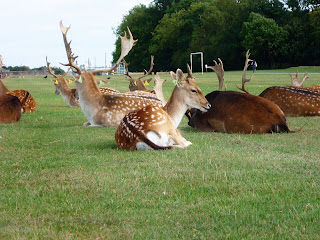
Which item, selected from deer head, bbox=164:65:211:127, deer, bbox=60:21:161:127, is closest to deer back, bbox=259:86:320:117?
deer, bbox=60:21:161:127

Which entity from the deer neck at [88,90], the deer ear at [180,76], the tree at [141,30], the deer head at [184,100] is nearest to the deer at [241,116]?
the deer head at [184,100]

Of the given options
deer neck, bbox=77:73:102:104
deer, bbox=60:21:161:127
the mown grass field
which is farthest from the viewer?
deer neck, bbox=77:73:102:104

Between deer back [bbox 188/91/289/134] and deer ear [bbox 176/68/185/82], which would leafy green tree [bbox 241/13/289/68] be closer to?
deer back [bbox 188/91/289/134]

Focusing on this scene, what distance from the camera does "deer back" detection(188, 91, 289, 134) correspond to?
784cm

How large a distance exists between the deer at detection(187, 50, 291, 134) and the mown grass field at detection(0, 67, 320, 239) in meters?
0.55

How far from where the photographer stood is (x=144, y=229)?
11.7 ft

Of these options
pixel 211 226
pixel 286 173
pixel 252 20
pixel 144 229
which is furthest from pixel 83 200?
pixel 252 20

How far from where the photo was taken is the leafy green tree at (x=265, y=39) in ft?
→ 207

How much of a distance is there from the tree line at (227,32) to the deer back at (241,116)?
181 feet

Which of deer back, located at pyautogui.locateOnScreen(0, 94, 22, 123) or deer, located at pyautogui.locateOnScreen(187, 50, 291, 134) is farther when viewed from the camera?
deer back, located at pyautogui.locateOnScreen(0, 94, 22, 123)

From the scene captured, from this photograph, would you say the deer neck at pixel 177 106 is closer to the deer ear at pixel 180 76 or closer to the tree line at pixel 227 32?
the deer ear at pixel 180 76

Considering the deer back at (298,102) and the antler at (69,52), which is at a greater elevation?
the antler at (69,52)

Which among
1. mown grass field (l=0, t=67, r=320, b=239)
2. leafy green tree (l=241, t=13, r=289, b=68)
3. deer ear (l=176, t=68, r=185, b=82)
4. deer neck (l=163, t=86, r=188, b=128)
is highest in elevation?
leafy green tree (l=241, t=13, r=289, b=68)

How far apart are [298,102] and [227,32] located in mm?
64141
